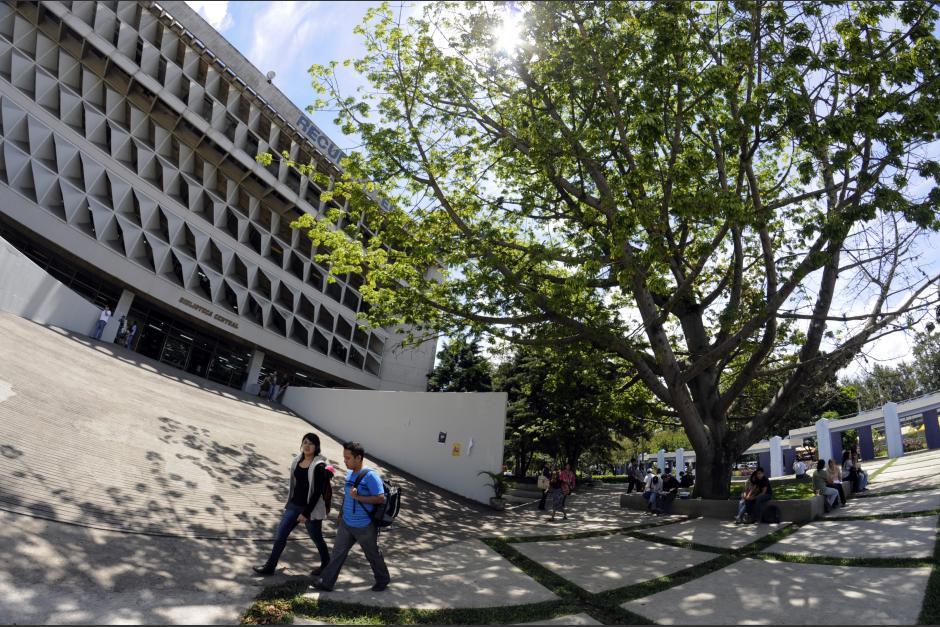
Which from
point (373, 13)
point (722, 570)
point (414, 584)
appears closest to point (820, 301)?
point (722, 570)

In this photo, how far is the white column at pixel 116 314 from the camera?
74.7 feet

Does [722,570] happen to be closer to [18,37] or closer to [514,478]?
[514,478]

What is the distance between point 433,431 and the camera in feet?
52.2

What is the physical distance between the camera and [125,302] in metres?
24.8

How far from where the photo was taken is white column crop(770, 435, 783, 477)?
96.1 ft

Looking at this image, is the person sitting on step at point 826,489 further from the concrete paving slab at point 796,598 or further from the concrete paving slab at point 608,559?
the concrete paving slab at point 796,598

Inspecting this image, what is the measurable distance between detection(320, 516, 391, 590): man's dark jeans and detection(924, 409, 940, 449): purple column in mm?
29626

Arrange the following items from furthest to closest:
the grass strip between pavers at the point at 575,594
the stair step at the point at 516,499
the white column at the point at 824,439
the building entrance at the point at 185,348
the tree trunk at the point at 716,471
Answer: the building entrance at the point at 185,348 < the white column at the point at 824,439 < the stair step at the point at 516,499 < the tree trunk at the point at 716,471 < the grass strip between pavers at the point at 575,594

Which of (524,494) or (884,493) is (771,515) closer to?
(884,493)

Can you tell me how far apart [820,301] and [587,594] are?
29.0ft

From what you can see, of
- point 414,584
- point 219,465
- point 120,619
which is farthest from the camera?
point 219,465

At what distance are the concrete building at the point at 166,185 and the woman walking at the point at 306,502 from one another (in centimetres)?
2164

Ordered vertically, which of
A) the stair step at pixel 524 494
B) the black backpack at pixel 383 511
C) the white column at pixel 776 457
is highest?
the white column at pixel 776 457

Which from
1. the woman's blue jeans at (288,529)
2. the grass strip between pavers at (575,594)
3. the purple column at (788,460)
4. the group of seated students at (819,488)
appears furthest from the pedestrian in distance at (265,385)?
the purple column at (788,460)
